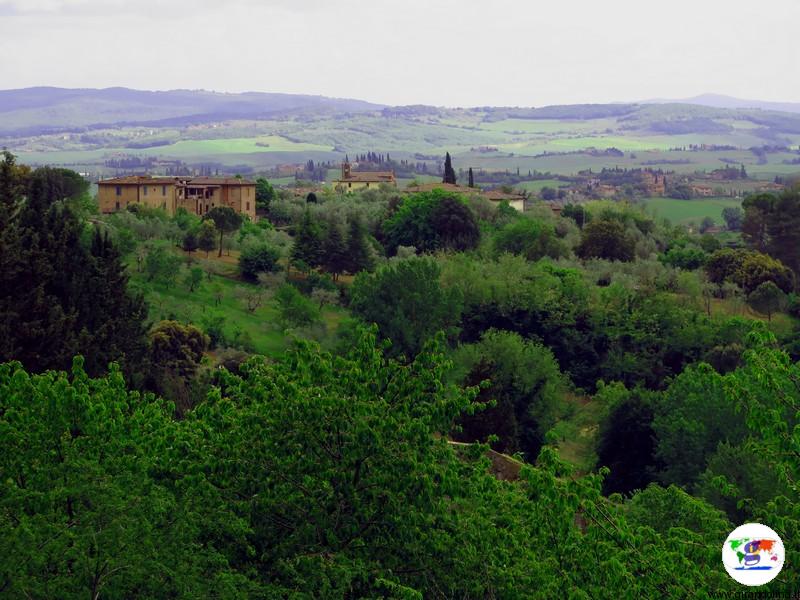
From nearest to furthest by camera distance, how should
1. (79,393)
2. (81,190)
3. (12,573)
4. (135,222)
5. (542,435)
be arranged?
(12,573) < (79,393) < (542,435) < (135,222) < (81,190)

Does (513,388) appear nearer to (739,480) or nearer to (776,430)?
(739,480)

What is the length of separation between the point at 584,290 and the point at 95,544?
173 feet

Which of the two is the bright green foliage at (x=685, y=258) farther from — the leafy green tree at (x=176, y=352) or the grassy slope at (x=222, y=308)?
the leafy green tree at (x=176, y=352)

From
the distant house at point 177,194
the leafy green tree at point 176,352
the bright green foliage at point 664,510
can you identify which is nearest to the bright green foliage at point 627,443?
the bright green foliage at point 664,510

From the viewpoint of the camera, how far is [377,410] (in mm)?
18812

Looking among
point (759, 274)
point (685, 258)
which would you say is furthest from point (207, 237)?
point (759, 274)

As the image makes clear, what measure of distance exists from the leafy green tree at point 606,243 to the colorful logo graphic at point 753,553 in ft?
237

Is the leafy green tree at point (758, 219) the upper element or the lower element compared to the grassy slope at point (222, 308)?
upper

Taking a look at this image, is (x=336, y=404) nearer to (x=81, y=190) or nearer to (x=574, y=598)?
(x=574, y=598)

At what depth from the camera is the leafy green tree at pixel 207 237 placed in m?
76.8

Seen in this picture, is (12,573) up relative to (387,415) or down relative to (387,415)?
down

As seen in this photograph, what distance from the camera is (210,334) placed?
56.7m

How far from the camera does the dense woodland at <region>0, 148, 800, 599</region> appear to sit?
55.1 feet

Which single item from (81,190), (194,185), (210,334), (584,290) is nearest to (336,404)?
(210,334)
